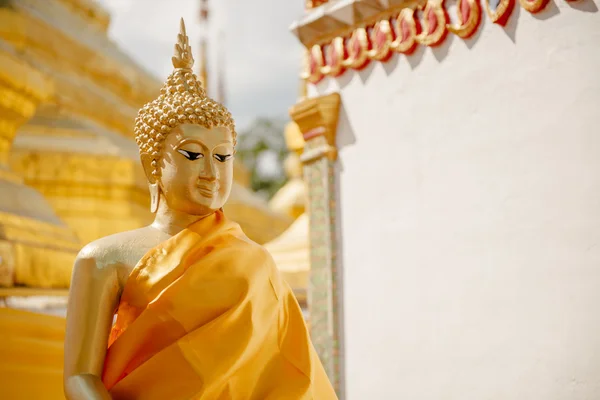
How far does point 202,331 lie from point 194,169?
0.44 metres

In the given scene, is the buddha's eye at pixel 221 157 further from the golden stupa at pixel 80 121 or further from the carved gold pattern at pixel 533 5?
the golden stupa at pixel 80 121

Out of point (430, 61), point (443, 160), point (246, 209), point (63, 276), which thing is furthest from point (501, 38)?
point (246, 209)

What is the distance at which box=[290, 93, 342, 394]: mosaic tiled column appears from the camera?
12.2 feet

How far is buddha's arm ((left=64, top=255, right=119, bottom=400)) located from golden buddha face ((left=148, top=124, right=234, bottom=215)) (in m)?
0.28

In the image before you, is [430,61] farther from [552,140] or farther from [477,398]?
[477,398]

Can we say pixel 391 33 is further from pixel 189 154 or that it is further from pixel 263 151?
pixel 263 151

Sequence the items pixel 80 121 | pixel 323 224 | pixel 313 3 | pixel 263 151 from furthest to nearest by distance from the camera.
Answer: pixel 263 151, pixel 80 121, pixel 313 3, pixel 323 224

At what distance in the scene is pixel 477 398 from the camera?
10.0ft

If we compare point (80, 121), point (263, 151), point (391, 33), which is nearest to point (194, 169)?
point (391, 33)

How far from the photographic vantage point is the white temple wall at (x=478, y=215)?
275 cm

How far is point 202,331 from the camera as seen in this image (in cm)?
168

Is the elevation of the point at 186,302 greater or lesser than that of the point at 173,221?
lesser

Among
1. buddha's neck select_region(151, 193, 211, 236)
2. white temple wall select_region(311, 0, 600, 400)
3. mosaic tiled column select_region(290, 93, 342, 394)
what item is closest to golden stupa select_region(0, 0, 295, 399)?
buddha's neck select_region(151, 193, 211, 236)

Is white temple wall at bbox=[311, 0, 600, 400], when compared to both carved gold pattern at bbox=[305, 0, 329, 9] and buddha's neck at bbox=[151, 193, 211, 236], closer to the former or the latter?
carved gold pattern at bbox=[305, 0, 329, 9]
